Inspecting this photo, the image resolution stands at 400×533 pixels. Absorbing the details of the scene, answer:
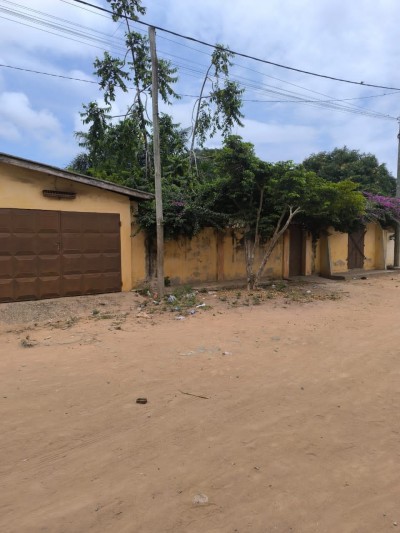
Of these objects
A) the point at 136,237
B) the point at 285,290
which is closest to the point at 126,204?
the point at 136,237

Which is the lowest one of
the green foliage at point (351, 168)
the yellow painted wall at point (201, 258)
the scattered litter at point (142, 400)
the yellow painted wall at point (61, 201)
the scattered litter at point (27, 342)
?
the scattered litter at point (142, 400)

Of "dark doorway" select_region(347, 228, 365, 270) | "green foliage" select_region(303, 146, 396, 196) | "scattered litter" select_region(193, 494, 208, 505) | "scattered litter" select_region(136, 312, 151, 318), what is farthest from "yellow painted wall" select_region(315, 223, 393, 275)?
"scattered litter" select_region(193, 494, 208, 505)

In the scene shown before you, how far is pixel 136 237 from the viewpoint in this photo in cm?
1124

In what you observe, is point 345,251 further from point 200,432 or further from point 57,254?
point 200,432

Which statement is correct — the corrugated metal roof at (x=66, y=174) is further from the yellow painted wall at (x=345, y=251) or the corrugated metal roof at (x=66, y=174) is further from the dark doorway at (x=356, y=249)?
the dark doorway at (x=356, y=249)

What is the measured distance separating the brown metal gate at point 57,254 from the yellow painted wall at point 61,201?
159 mm

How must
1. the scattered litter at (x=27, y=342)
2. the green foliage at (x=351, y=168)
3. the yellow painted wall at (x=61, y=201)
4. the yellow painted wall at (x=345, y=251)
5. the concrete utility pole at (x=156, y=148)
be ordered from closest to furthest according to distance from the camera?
1. the scattered litter at (x=27, y=342)
2. the yellow painted wall at (x=61, y=201)
3. the concrete utility pole at (x=156, y=148)
4. the yellow painted wall at (x=345, y=251)
5. the green foliage at (x=351, y=168)

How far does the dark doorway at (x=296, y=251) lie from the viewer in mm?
15812

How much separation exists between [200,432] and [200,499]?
2.88 ft

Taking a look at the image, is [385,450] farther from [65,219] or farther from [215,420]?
[65,219]

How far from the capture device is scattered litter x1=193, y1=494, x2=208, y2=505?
2.52 metres

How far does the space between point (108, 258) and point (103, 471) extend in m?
7.88

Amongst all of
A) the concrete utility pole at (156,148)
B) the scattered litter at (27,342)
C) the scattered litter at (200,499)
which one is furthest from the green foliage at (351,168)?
the scattered litter at (200,499)

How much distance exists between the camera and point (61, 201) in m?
9.62
